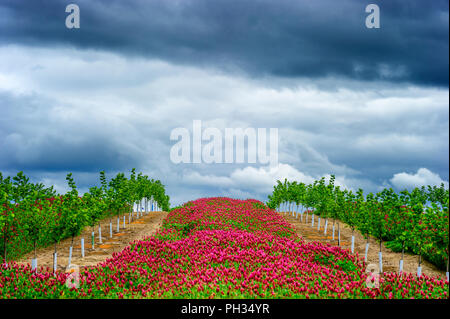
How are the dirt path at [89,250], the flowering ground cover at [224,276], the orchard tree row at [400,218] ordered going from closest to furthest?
1. the flowering ground cover at [224,276]
2. the orchard tree row at [400,218]
3. the dirt path at [89,250]

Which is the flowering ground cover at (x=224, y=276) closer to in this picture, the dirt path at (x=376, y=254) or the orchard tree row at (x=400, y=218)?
the orchard tree row at (x=400, y=218)

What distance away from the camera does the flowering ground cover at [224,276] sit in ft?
34.6

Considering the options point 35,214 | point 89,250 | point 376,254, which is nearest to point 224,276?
point 35,214

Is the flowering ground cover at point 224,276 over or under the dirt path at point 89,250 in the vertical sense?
over

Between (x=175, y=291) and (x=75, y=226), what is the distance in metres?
12.6

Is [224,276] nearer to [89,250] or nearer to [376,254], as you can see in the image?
[89,250]

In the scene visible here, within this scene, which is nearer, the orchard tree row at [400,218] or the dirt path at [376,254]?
the orchard tree row at [400,218]

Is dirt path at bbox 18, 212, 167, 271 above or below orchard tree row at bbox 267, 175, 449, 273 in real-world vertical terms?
below

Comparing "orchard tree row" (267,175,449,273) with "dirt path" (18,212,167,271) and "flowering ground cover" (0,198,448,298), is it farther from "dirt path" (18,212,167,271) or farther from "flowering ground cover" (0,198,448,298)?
"dirt path" (18,212,167,271)

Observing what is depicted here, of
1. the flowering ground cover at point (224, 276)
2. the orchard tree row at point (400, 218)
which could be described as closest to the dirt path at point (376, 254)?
the orchard tree row at point (400, 218)

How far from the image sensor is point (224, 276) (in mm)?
11383

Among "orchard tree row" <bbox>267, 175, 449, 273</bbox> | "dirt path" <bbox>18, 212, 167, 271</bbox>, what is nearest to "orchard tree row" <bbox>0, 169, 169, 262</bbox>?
"dirt path" <bbox>18, 212, 167, 271</bbox>

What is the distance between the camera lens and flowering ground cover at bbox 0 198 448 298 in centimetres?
1054
